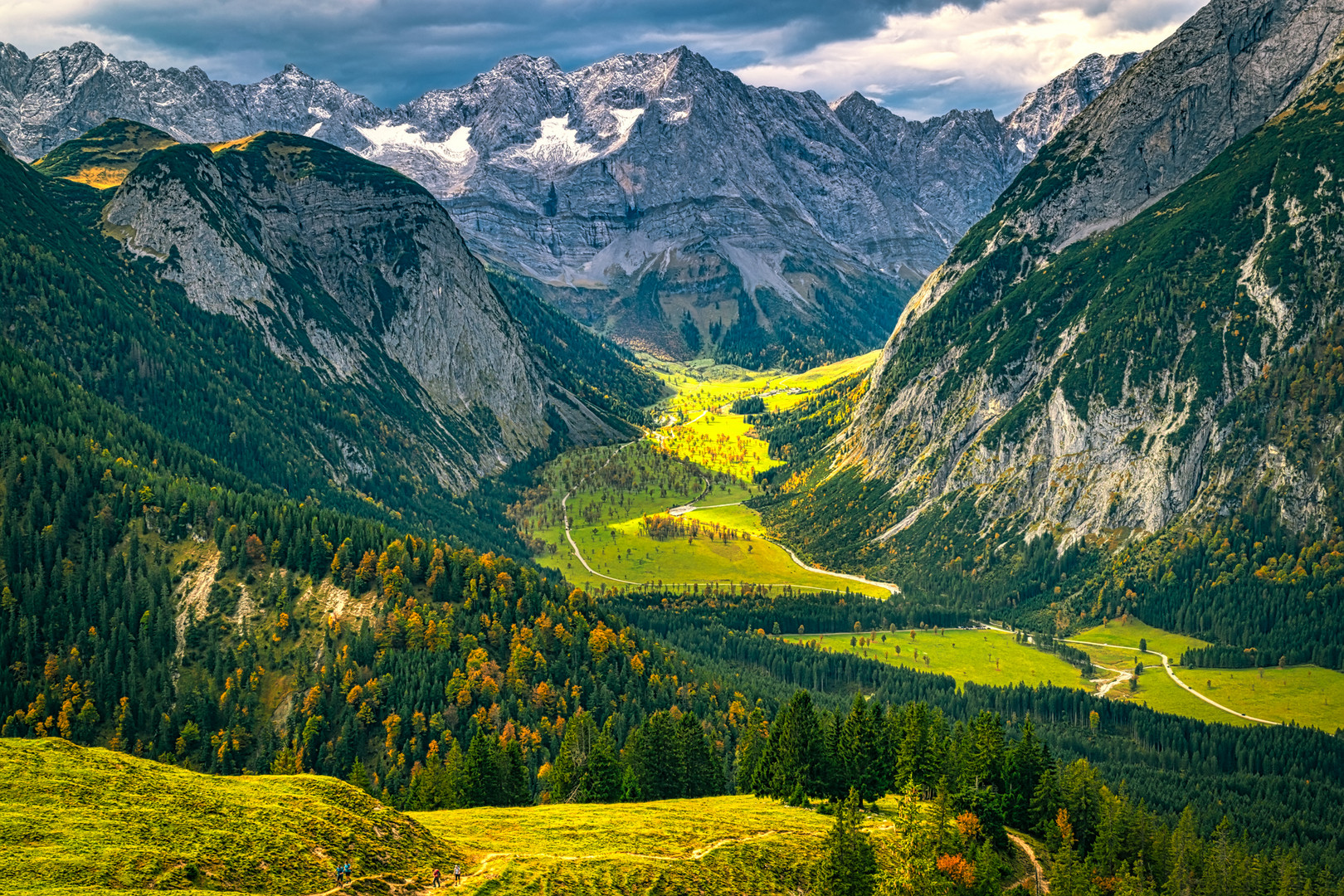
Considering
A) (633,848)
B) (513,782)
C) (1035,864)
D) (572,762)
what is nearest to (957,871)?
(1035,864)

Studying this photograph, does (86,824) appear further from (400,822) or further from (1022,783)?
(1022,783)

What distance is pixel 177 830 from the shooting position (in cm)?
7169

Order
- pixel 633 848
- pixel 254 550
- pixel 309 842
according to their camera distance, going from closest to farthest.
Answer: pixel 309 842, pixel 633 848, pixel 254 550

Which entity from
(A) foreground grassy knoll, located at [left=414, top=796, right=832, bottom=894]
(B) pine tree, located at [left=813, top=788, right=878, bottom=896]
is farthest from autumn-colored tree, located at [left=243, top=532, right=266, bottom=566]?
(B) pine tree, located at [left=813, top=788, right=878, bottom=896]

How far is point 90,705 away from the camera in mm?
148500

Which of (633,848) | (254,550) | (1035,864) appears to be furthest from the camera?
(254,550)

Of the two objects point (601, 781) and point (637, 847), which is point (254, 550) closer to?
point (601, 781)

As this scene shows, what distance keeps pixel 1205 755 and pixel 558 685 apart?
117025 mm

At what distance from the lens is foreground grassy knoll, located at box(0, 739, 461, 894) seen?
6481 cm

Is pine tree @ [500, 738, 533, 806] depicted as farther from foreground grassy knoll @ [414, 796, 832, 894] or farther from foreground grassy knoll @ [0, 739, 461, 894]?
foreground grassy knoll @ [0, 739, 461, 894]

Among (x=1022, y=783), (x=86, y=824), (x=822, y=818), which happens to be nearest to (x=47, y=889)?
(x=86, y=824)

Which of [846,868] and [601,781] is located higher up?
[846,868]

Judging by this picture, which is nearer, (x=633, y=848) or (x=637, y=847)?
(x=633, y=848)

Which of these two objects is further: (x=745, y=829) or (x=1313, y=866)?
(x=1313, y=866)
